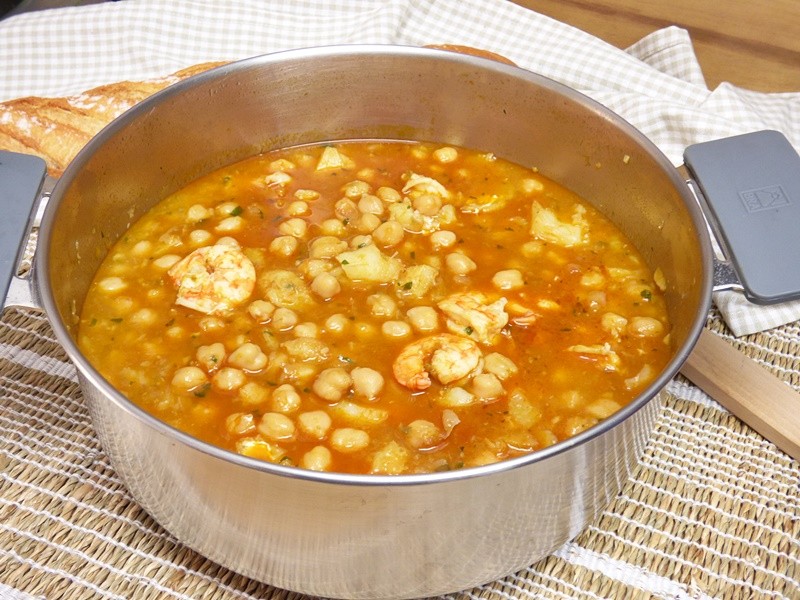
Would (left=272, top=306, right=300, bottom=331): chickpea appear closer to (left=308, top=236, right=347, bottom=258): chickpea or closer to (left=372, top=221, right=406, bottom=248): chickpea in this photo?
(left=308, top=236, right=347, bottom=258): chickpea

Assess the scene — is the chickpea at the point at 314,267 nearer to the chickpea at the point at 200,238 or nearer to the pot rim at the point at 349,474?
the chickpea at the point at 200,238

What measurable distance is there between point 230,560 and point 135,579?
0.37 metres

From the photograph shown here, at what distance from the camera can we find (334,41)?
4.43m

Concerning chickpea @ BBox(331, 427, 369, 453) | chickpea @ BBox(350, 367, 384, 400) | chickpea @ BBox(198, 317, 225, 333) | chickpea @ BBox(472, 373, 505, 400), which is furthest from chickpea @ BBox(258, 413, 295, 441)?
chickpea @ BBox(472, 373, 505, 400)

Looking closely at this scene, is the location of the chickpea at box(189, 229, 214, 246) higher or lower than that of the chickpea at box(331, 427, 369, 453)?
lower

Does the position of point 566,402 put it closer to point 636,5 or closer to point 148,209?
point 148,209

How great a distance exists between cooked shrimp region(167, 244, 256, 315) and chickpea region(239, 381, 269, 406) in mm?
368

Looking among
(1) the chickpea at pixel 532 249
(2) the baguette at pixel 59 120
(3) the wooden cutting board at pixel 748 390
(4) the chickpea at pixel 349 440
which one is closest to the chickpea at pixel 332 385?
(4) the chickpea at pixel 349 440

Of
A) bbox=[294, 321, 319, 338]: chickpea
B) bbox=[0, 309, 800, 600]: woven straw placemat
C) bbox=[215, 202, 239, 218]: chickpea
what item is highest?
bbox=[294, 321, 319, 338]: chickpea

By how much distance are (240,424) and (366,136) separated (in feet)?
5.11

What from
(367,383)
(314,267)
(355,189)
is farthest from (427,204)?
(367,383)

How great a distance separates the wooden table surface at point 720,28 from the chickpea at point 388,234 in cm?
289

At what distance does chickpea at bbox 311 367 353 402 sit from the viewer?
2623 mm

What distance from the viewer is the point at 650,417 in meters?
2.28
